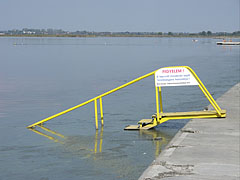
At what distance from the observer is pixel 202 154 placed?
10.6m

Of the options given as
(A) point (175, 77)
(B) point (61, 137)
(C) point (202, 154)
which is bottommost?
(B) point (61, 137)

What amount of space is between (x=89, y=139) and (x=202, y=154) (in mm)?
4557

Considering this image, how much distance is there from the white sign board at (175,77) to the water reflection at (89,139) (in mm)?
1551

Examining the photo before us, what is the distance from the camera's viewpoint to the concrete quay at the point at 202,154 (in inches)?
356

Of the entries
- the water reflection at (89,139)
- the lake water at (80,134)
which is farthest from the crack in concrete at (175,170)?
the water reflection at (89,139)

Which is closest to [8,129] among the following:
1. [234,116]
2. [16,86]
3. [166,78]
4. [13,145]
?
[13,145]

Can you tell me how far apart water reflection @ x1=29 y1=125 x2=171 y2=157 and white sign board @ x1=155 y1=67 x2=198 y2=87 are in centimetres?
155

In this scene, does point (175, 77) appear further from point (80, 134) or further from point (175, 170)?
point (175, 170)

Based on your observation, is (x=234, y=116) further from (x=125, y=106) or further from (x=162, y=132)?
(x=125, y=106)

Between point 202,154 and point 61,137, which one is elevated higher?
point 202,154

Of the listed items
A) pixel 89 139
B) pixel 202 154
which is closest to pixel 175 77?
pixel 89 139

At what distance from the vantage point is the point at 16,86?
92.6 ft

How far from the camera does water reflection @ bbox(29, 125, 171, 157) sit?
13203mm

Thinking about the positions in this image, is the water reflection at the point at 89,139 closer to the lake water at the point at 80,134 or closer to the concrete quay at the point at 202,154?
the lake water at the point at 80,134
